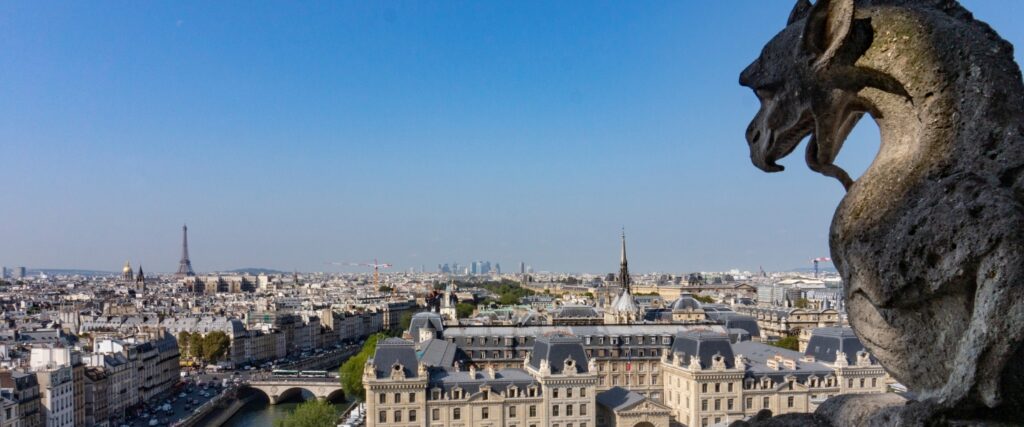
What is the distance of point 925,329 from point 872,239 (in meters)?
0.51

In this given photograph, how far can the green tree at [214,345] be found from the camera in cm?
8112

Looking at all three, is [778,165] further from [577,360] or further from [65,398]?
[65,398]

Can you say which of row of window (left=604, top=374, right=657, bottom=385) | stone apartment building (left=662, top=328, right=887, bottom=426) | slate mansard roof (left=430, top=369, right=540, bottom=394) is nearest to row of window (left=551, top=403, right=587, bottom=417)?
slate mansard roof (left=430, top=369, right=540, bottom=394)

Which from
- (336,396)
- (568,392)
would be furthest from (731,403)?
(336,396)

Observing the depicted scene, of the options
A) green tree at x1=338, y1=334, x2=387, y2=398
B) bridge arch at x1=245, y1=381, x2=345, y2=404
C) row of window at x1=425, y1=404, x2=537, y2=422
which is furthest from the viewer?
bridge arch at x1=245, y1=381, x2=345, y2=404

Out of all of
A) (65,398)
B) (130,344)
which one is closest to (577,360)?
(65,398)

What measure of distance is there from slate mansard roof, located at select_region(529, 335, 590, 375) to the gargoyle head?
34674 mm

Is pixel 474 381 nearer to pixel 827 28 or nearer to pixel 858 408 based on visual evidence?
pixel 858 408

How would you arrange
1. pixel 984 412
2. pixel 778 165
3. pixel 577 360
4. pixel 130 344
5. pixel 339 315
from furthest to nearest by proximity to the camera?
pixel 339 315, pixel 130 344, pixel 577 360, pixel 778 165, pixel 984 412

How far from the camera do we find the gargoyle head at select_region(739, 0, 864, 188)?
4238 mm

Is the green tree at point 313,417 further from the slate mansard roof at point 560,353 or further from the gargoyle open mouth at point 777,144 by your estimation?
the gargoyle open mouth at point 777,144

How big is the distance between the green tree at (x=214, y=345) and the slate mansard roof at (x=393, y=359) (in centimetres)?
5054

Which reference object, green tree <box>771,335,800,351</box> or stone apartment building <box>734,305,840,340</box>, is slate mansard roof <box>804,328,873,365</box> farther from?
stone apartment building <box>734,305,840,340</box>

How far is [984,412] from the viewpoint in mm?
3605
